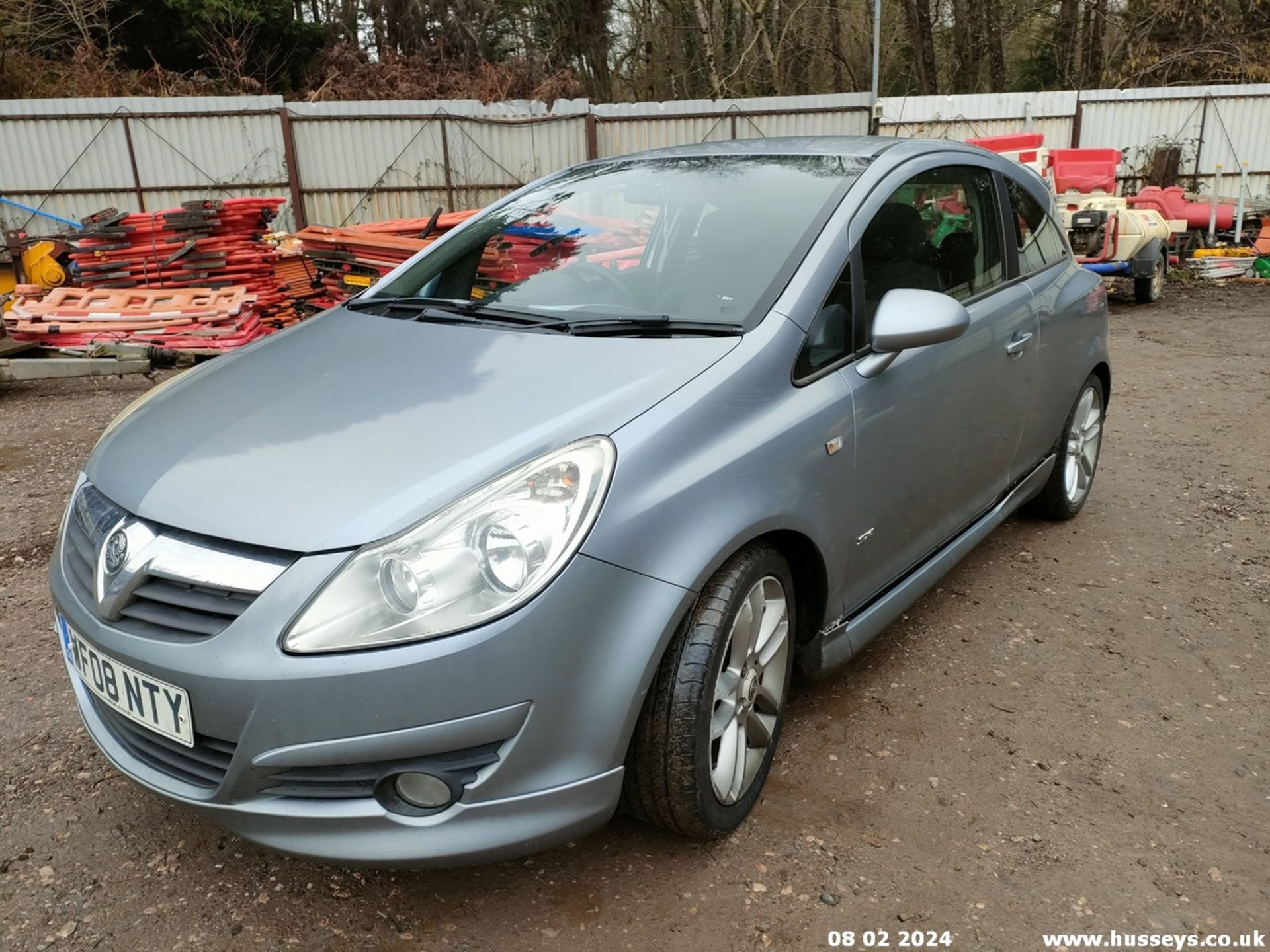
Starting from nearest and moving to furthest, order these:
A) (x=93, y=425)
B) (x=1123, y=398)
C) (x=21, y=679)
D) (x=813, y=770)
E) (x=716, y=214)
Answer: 1. (x=813, y=770)
2. (x=716, y=214)
3. (x=21, y=679)
4. (x=93, y=425)
5. (x=1123, y=398)

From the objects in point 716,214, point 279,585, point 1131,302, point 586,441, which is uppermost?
point 716,214

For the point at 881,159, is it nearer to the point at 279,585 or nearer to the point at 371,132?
the point at 279,585

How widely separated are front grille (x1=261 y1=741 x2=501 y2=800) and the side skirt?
107 centimetres

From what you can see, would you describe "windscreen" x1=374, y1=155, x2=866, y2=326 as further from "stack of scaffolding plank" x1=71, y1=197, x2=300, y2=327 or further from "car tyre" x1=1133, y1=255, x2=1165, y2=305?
"car tyre" x1=1133, y1=255, x2=1165, y2=305

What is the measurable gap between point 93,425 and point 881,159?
536 cm

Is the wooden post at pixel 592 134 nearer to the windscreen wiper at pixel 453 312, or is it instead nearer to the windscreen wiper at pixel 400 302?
the windscreen wiper at pixel 400 302

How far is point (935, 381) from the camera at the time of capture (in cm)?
286

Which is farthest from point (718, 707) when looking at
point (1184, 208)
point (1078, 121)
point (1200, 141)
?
point (1200, 141)

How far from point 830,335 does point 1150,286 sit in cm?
998

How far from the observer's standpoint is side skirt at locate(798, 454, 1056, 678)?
261 centimetres

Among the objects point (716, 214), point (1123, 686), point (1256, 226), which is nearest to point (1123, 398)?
point (1123, 686)

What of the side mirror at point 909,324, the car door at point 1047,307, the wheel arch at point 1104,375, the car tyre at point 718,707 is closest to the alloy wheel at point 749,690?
the car tyre at point 718,707

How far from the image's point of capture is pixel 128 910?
2.13 metres

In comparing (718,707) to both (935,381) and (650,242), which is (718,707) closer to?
(935,381)
